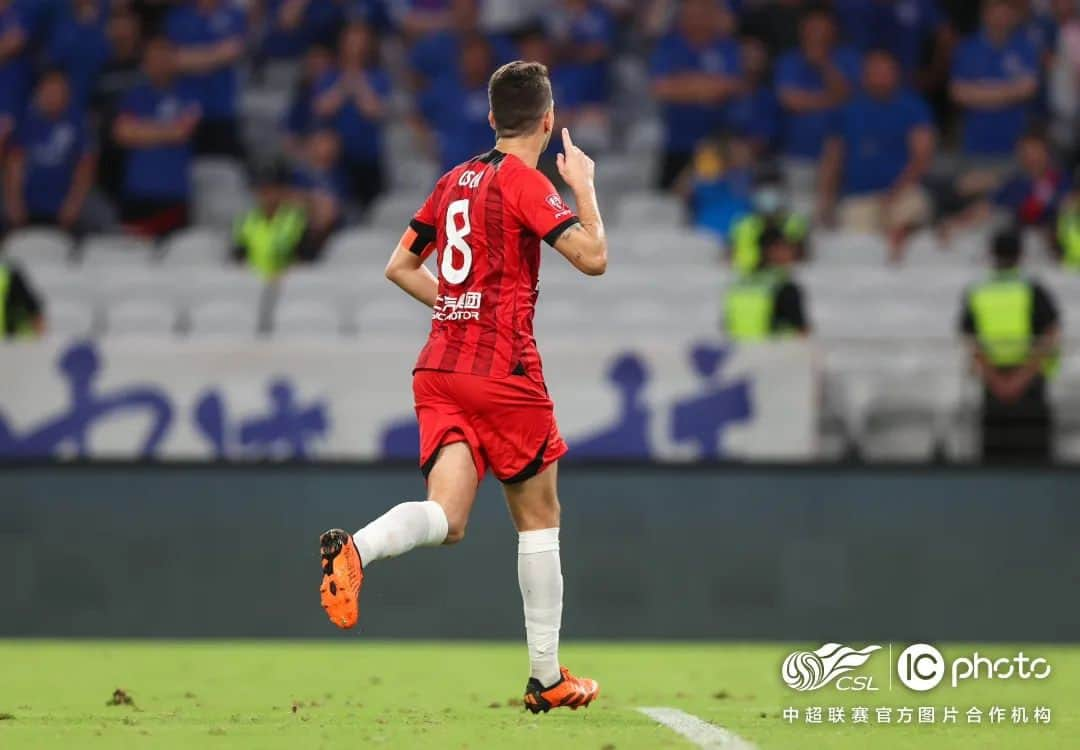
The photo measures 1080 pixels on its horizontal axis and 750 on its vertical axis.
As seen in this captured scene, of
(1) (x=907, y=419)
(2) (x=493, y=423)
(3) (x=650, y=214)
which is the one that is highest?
(3) (x=650, y=214)

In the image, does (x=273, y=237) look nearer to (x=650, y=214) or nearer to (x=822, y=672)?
(x=650, y=214)

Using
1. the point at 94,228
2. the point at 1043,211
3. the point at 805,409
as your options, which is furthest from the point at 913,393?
the point at 94,228

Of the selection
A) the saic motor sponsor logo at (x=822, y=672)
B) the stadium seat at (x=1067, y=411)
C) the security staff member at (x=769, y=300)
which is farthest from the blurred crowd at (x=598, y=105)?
the saic motor sponsor logo at (x=822, y=672)

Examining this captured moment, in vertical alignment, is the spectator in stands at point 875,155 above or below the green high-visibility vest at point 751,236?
above

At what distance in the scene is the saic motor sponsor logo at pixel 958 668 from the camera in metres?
7.86

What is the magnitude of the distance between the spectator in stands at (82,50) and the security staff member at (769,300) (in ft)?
19.2

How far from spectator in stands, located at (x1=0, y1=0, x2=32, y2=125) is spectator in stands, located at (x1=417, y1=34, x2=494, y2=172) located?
10.5 ft

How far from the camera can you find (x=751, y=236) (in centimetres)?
1177

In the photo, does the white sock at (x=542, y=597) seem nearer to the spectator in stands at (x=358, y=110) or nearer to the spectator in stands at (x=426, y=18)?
the spectator in stands at (x=358, y=110)

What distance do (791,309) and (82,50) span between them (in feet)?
21.8

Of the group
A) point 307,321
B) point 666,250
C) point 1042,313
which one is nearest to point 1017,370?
point 1042,313

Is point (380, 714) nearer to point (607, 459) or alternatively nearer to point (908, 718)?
point (908, 718)

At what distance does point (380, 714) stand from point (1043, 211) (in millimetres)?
7656

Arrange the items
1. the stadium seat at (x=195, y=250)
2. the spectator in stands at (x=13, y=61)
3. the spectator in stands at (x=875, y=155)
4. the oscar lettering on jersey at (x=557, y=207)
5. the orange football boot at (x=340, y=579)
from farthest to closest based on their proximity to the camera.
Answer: the spectator in stands at (x=13, y=61) < the spectator in stands at (x=875, y=155) < the stadium seat at (x=195, y=250) < the oscar lettering on jersey at (x=557, y=207) < the orange football boot at (x=340, y=579)
